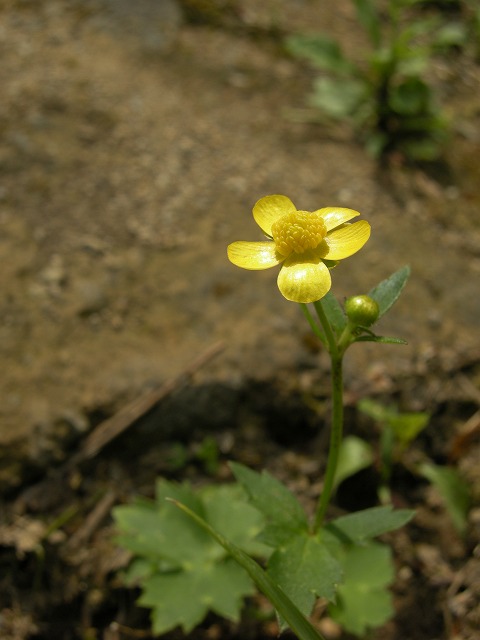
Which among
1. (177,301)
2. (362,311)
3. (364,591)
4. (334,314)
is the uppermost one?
(362,311)

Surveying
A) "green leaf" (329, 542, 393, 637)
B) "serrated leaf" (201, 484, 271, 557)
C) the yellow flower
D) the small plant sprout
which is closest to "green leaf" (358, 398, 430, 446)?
the small plant sprout

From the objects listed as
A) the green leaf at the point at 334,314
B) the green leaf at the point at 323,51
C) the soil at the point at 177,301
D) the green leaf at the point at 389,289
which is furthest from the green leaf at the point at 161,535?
the green leaf at the point at 323,51

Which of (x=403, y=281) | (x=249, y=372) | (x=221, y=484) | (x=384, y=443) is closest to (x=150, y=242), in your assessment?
(x=249, y=372)

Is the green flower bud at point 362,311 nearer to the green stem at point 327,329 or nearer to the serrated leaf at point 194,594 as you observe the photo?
the green stem at point 327,329

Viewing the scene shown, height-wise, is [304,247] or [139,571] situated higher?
[304,247]

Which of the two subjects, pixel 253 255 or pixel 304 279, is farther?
pixel 253 255

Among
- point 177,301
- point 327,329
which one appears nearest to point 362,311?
point 327,329

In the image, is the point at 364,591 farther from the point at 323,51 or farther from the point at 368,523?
the point at 323,51
